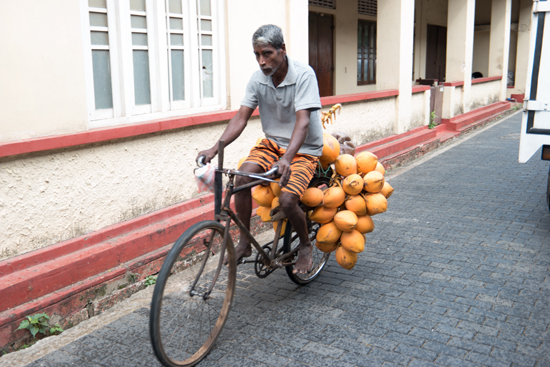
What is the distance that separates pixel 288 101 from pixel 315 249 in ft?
4.44

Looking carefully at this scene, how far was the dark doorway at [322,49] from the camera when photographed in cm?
1103

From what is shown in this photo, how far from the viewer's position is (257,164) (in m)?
3.67

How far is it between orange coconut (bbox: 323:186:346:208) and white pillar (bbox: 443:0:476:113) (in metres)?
9.85

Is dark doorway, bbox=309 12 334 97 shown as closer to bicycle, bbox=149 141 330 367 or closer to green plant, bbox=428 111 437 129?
green plant, bbox=428 111 437 129

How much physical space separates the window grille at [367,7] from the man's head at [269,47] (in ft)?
31.4

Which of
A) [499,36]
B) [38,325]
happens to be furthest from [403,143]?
[499,36]

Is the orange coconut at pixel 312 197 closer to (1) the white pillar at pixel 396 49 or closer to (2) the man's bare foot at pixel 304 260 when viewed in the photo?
(2) the man's bare foot at pixel 304 260

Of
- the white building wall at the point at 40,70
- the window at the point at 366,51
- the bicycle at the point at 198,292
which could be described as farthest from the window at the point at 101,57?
the window at the point at 366,51

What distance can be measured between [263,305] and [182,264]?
0.76m

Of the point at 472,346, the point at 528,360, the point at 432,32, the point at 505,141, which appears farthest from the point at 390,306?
the point at 432,32

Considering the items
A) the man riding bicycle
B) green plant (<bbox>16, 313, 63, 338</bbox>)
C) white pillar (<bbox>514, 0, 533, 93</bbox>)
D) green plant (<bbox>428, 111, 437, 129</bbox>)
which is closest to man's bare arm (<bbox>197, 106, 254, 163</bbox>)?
the man riding bicycle

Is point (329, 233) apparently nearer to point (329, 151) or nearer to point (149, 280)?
point (329, 151)

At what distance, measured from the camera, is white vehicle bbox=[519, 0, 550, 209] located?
5.29 meters

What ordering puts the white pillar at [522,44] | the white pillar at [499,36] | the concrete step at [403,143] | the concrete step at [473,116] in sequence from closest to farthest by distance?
1. the concrete step at [403,143]
2. the concrete step at [473,116]
3. the white pillar at [499,36]
4. the white pillar at [522,44]
